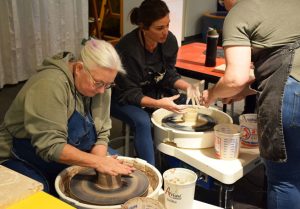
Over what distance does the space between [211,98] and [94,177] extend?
704 millimetres

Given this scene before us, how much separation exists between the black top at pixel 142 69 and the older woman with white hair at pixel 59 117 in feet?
1.56

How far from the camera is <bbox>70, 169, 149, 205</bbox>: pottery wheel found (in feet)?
4.42

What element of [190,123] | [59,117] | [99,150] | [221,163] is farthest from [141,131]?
[59,117]

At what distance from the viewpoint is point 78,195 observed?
137 cm

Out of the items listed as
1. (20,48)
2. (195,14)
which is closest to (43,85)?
(20,48)

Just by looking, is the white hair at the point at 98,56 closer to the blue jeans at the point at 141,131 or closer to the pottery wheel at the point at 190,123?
the pottery wheel at the point at 190,123

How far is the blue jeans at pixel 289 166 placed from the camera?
55.3 inches

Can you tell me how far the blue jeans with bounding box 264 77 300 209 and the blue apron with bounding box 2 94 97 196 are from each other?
0.81 metres

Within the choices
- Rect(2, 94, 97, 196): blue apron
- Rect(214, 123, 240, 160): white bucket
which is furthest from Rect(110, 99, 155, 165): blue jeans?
Rect(214, 123, 240, 160): white bucket

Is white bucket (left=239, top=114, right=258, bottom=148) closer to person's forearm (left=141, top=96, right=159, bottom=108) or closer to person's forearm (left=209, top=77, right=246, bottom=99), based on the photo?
person's forearm (left=209, top=77, right=246, bottom=99)

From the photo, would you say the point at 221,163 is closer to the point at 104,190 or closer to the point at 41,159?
the point at 104,190

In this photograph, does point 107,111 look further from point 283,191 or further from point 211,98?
point 283,191

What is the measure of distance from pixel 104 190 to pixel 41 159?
1.19ft

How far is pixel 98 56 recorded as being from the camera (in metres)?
1.51
